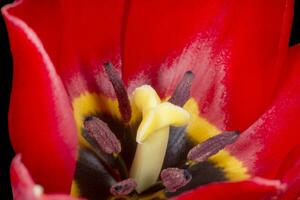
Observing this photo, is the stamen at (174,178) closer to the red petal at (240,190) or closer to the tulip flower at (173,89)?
the tulip flower at (173,89)

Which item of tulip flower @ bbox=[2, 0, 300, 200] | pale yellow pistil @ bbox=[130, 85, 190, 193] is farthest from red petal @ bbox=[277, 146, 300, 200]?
pale yellow pistil @ bbox=[130, 85, 190, 193]

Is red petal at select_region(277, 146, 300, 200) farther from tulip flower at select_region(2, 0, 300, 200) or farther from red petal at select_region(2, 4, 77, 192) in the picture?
red petal at select_region(2, 4, 77, 192)

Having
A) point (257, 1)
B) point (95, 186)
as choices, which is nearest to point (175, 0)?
point (257, 1)

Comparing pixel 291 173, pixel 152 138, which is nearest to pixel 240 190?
pixel 291 173

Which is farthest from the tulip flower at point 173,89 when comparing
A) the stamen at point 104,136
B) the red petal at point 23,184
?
the red petal at point 23,184

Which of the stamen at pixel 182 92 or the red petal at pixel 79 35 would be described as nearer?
the red petal at pixel 79 35

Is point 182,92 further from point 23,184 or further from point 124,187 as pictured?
point 23,184

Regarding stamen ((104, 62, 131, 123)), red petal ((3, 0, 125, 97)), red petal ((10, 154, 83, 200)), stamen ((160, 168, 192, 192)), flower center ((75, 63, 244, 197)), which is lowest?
red petal ((10, 154, 83, 200))
